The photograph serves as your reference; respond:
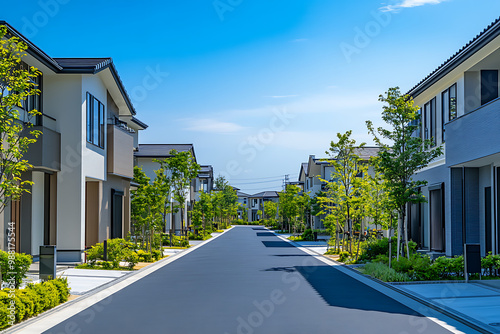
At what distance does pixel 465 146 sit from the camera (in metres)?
17.8

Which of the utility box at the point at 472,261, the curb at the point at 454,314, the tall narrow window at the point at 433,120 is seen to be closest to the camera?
the curb at the point at 454,314

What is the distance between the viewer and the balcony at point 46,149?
701 inches

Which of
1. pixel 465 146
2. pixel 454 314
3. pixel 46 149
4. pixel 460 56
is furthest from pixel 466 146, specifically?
pixel 46 149

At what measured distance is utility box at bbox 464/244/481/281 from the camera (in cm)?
1482

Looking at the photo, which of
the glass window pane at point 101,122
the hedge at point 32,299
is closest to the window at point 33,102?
the glass window pane at point 101,122

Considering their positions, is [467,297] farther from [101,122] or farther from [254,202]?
[254,202]

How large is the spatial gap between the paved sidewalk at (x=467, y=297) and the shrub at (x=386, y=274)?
41cm

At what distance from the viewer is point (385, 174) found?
17.3 m

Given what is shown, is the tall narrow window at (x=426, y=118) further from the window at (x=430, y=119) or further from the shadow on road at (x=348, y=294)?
the shadow on road at (x=348, y=294)

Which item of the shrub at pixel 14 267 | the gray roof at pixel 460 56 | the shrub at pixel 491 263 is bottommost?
the shrub at pixel 491 263

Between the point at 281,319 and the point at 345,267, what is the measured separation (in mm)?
10737

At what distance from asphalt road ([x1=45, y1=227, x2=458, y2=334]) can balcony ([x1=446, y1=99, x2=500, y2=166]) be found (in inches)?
215

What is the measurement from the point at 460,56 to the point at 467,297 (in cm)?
906

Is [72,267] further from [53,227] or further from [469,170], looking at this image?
[469,170]
